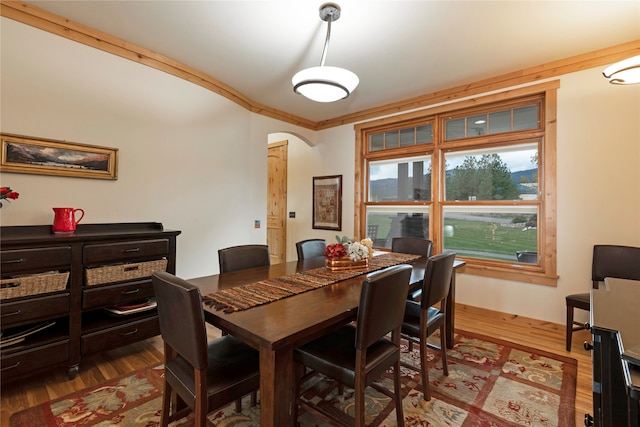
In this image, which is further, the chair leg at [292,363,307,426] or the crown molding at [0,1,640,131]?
the crown molding at [0,1,640,131]

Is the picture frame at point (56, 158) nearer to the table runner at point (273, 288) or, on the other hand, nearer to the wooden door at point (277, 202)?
the table runner at point (273, 288)

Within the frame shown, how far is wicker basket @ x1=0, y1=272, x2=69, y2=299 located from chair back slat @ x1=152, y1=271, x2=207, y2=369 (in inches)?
50.2

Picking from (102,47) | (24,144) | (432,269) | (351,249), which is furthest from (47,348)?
(432,269)

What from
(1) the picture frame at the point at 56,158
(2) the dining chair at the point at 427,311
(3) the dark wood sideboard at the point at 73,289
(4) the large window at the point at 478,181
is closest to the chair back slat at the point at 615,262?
(4) the large window at the point at 478,181

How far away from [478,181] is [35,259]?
4.25 meters

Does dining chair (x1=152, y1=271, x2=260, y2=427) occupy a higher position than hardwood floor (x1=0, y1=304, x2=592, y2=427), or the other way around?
dining chair (x1=152, y1=271, x2=260, y2=427)

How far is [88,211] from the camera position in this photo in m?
2.56

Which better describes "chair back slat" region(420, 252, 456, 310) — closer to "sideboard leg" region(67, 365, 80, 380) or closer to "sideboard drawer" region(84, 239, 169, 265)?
"sideboard drawer" region(84, 239, 169, 265)

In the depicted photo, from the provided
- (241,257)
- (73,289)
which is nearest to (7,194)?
(73,289)

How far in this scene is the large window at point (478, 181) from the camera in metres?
3.21

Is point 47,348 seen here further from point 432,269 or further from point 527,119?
point 527,119

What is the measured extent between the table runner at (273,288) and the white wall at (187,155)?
1.77m

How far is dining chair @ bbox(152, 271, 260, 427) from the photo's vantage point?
4.01 ft

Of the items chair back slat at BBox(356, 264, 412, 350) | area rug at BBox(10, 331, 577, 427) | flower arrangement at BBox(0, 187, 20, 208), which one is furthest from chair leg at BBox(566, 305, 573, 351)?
flower arrangement at BBox(0, 187, 20, 208)
